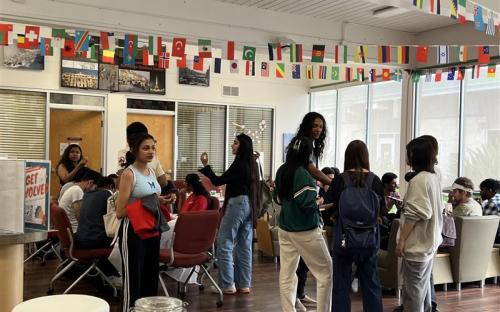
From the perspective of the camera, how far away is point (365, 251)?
3.31m

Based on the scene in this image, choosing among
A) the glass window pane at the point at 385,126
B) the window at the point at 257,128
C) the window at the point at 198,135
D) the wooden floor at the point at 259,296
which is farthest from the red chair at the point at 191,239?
the window at the point at 257,128

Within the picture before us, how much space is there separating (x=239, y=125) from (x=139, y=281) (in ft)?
23.2

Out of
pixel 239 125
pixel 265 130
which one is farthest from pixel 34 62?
pixel 265 130

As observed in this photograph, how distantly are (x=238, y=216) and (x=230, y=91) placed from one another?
18.8 feet

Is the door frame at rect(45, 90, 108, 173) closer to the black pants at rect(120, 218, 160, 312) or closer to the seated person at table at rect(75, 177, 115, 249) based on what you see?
the seated person at table at rect(75, 177, 115, 249)

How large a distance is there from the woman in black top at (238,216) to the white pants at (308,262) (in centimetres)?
113

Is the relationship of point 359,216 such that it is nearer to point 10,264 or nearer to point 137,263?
point 137,263

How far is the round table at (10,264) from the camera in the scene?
210 centimetres

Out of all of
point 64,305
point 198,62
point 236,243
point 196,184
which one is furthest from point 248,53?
point 64,305

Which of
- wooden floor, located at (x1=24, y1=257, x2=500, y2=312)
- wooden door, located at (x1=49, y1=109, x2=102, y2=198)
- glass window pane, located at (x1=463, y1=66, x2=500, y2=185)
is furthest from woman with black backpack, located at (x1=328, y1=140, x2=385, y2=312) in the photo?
wooden door, located at (x1=49, y1=109, x2=102, y2=198)

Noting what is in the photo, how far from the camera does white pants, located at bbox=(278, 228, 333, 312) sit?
3379mm

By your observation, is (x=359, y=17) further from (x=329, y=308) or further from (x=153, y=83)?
(x=329, y=308)

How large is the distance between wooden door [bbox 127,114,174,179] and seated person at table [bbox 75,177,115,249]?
4.75 metres

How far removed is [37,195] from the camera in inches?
87.0
